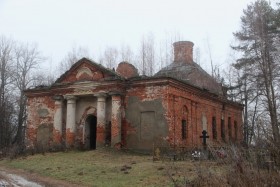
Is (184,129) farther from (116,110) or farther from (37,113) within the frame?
(37,113)

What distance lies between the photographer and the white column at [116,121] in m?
24.2

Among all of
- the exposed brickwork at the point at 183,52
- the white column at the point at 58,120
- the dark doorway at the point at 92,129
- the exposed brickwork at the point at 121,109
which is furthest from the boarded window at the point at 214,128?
the white column at the point at 58,120

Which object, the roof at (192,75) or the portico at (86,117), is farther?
the roof at (192,75)

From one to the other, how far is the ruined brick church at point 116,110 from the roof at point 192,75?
595cm

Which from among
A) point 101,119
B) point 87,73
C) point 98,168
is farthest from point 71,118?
point 98,168

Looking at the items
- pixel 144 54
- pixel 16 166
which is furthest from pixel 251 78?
pixel 16 166

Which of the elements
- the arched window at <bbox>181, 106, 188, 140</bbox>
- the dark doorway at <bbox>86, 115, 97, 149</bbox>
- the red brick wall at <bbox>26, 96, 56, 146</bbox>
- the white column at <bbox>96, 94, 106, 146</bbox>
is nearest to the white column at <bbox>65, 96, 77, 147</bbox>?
the dark doorway at <bbox>86, 115, 97, 149</bbox>

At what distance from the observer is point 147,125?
24.3 m

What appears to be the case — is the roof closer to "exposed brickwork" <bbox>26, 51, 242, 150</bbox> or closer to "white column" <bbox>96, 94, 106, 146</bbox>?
"exposed brickwork" <bbox>26, 51, 242, 150</bbox>

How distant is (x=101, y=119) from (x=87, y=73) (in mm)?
3444

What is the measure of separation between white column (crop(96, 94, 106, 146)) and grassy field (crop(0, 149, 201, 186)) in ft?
4.06

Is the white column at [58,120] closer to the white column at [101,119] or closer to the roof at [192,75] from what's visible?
the white column at [101,119]

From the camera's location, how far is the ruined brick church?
79.2 ft

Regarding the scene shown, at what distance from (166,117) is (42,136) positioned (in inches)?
407
